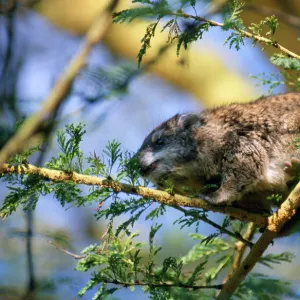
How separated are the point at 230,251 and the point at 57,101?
2.80 metres

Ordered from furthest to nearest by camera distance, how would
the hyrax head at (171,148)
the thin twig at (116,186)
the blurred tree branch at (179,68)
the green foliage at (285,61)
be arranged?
the blurred tree branch at (179,68)
the hyrax head at (171,148)
the green foliage at (285,61)
the thin twig at (116,186)

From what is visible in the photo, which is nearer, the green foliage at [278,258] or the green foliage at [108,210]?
the green foliage at [108,210]

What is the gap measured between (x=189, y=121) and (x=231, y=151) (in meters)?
0.60

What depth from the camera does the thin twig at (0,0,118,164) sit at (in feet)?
5.08

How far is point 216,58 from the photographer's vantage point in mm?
10438

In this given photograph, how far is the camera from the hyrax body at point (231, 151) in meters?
3.99

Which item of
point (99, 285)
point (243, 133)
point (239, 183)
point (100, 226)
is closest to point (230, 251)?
point (239, 183)

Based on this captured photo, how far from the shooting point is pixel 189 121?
15.5ft

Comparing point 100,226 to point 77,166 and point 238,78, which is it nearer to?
point 238,78

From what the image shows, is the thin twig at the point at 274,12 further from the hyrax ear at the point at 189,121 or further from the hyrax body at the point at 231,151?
the hyrax ear at the point at 189,121

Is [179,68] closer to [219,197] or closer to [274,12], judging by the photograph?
[219,197]

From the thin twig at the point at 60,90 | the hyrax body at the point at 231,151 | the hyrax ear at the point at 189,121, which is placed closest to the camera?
the thin twig at the point at 60,90

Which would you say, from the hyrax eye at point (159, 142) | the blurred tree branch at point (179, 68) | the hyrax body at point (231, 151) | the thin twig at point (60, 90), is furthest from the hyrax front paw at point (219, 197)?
the blurred tree branch at point (179, 68)

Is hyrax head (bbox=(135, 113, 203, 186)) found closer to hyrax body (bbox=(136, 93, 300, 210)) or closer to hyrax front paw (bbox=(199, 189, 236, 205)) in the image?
hyrax body (bbox=(136, 93, 300, 210))
